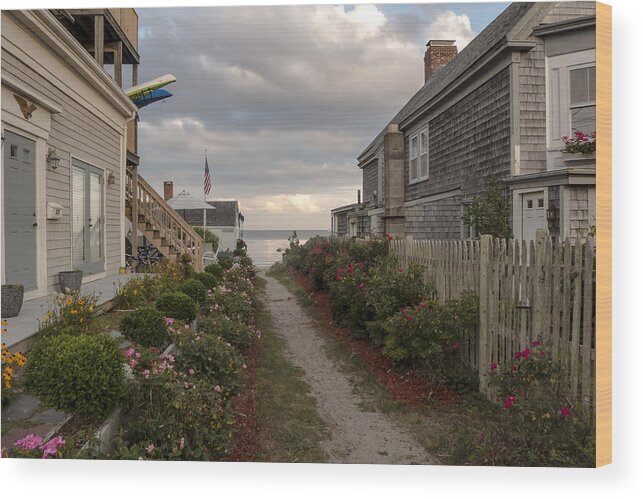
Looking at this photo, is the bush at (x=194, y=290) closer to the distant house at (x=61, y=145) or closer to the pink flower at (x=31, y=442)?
the distant house at (x=61, y=145)

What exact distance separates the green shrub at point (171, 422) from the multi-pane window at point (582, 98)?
6.13 metres

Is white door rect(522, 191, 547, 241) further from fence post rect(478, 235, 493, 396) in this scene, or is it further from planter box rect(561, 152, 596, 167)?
fence post rect(478, 235, 493, 396)

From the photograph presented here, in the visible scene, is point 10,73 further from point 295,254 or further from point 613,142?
point 295,254

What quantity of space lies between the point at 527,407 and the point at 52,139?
6415 mm

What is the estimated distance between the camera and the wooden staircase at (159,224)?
12133 mm

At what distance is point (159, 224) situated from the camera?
1235 cm

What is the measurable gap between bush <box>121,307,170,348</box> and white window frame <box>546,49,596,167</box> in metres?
5.65

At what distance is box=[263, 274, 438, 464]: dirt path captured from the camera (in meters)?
3.74

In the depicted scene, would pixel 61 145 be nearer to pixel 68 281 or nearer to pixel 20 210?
pixel 68 281

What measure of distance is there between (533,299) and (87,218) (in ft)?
23.1

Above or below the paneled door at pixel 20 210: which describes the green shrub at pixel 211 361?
below

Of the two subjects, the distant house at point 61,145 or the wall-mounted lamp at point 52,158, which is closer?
the distant house at point 61,145

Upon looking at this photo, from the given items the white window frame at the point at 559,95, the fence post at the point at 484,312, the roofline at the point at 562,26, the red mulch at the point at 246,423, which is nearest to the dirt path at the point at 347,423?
the red mulch at the point at 246,423

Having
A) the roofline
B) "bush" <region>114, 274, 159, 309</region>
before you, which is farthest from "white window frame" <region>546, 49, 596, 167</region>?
"bush" <region>114, 274, 159, 309</region>
